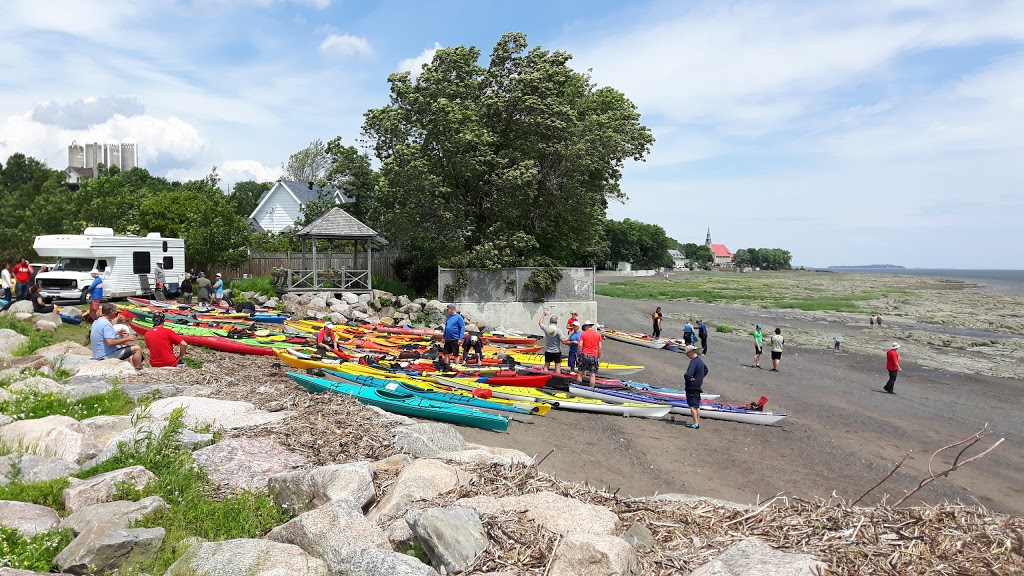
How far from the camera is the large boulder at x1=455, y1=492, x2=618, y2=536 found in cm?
576

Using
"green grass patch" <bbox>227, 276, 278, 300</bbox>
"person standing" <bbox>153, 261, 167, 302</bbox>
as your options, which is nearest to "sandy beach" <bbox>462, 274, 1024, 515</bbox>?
"green grass patch" <bbox>227, 276, 278, 300</bbox>

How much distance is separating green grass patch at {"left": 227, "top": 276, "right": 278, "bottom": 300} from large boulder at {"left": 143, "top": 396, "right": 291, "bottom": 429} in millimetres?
18287

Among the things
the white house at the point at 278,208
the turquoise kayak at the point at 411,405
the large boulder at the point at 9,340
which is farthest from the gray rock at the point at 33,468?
the white house at the point at 278,208

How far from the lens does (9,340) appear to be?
16172mm

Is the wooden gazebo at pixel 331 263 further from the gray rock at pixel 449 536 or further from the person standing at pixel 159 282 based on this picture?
the gray rock at pixel 449 536

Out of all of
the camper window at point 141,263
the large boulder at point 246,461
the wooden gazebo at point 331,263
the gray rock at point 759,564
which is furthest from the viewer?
the wooden gazebo at point 331,263

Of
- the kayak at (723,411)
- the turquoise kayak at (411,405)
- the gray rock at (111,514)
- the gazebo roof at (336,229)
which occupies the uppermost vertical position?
the gazebo roof at (336,229)

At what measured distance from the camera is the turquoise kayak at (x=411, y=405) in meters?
12.3

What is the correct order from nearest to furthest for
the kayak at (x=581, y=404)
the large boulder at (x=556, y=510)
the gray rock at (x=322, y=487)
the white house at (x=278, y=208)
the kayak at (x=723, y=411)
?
the large boulder at (x=556, y=510), the gray rock at (x=322, y=487), the kayak at (x=581, y=404), the kayak at (x=723, y=411), the white house at (x=278, y=208)

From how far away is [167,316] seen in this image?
837 inches

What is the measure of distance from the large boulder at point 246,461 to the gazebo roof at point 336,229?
62.0 ft

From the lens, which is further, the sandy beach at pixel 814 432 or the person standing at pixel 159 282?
the person standing at pixel 159 282

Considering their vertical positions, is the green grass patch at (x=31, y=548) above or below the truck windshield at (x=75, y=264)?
below

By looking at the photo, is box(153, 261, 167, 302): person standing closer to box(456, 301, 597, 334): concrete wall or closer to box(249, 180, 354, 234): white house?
box(456, 301, 597, 334): concrete wall
